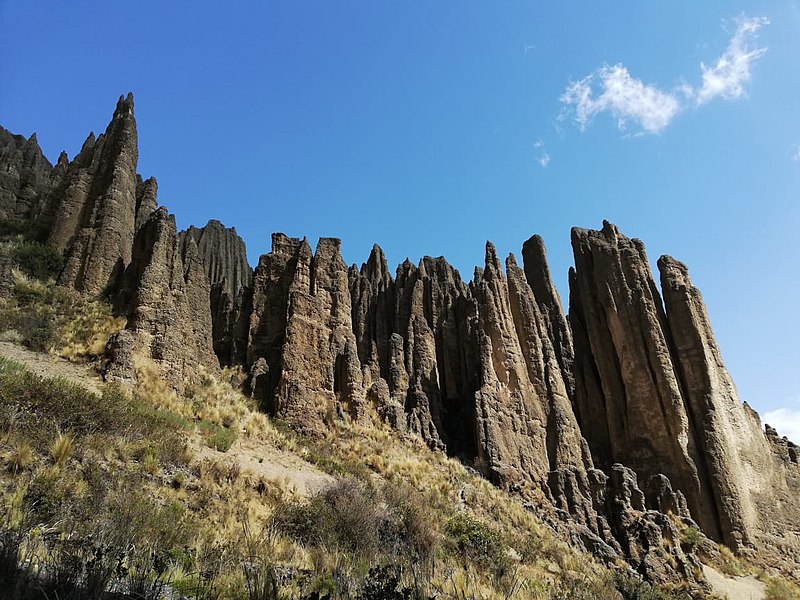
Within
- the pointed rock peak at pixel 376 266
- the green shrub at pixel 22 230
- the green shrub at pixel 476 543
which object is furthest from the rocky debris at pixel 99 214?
the pointed rock peak at pixel 376 266

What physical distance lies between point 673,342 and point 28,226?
1532 inches

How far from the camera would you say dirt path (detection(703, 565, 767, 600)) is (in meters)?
24.0

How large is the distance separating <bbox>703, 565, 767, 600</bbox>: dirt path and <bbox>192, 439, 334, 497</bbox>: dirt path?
17842 mm

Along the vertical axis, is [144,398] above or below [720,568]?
above

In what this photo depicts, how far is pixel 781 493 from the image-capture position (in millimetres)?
32000

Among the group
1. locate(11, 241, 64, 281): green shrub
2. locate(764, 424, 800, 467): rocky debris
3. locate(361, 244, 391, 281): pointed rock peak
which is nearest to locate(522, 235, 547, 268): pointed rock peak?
locate(361, 244, 391, 281): pointed rock peak

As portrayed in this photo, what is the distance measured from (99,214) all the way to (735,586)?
35.0 m

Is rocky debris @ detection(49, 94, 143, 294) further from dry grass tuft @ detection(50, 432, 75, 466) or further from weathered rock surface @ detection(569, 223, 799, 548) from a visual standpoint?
weathered rock surface @ detection(569, 223, 799, 548)

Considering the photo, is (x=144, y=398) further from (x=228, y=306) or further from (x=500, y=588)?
(x=228, y=306)

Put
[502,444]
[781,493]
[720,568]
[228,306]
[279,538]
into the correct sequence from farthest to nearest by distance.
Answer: [228,306] < [781,493] < [502,444] < [720,568] < [279,538]

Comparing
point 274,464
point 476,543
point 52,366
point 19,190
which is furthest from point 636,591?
point 19,190

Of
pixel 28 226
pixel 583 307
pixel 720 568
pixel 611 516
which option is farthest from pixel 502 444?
pixel 28 226

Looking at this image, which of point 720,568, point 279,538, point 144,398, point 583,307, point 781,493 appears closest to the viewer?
point 279,538

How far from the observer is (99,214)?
87.0 feet
